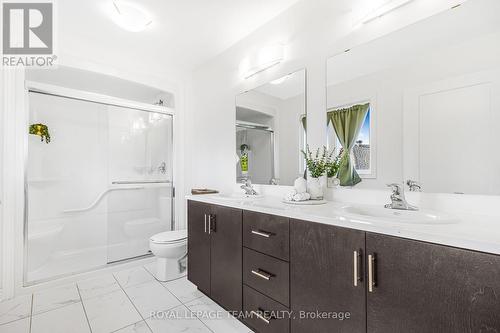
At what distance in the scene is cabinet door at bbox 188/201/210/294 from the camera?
6.41 ft

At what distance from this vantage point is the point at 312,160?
68.9 inches

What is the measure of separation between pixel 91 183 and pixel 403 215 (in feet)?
10.1

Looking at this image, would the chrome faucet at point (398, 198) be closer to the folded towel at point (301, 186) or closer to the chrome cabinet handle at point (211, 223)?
the folded towel at point (301, 186)

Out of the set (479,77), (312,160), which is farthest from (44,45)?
(479,77)

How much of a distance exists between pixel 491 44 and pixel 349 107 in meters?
0.69

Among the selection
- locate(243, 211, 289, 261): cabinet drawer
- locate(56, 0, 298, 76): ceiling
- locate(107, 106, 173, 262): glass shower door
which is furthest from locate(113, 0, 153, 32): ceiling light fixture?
locate(243, 211, 289, 261): cabinet drawer

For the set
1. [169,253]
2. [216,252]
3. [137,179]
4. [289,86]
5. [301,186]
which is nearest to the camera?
[301,186]

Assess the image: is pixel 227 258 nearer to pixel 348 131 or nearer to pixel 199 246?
pixel 199 246

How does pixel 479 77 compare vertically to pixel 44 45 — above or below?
below

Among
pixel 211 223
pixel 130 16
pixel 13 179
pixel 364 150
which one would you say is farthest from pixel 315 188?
pixel 13 179

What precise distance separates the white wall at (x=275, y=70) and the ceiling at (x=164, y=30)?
146 millimetres

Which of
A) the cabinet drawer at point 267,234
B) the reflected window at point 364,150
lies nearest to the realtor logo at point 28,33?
the cabinet drawer at point 267,234

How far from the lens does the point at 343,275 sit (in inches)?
41.4

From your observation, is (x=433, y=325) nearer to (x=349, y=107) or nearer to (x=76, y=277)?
(x=349, y=107)
